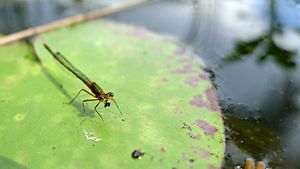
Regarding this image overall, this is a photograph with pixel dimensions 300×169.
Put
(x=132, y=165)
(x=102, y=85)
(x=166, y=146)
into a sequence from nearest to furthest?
(x=132, y=165) → (x=166, y=146) → (x=102, y=85)

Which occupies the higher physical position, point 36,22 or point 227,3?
point 227,3

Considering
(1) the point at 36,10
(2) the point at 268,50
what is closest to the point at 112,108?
(2) the point at 268,50

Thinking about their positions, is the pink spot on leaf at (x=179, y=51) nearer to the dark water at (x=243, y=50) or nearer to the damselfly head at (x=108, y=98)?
the dark water at (x=243, y=50)

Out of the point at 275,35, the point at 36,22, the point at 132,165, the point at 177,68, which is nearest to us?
the point at 132,165

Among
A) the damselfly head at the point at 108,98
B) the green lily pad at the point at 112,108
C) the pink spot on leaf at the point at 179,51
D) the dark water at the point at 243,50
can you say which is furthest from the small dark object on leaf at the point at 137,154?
the pink spot on leaf at the point at 179,51

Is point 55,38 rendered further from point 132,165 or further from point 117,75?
point 132,165

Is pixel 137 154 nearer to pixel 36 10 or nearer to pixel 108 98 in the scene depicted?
pixel 108 98

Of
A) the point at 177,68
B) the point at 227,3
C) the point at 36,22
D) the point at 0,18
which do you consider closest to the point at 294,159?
the point at 177,68

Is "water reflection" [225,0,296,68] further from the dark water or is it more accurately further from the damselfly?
the damselfly
